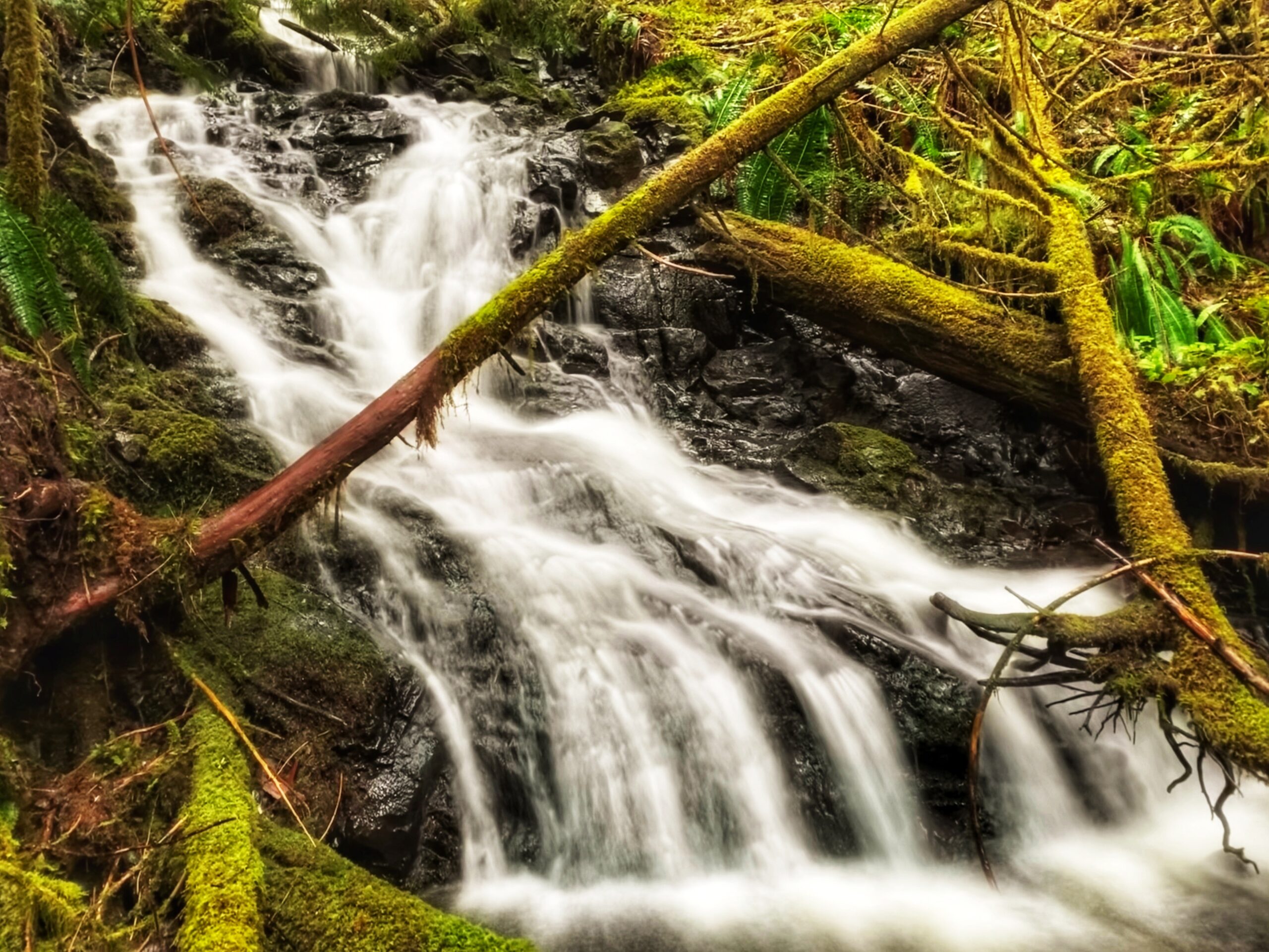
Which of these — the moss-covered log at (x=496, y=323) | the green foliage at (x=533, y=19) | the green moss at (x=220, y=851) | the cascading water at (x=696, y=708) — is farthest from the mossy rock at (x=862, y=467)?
the green foliage at (x=533, y=19)

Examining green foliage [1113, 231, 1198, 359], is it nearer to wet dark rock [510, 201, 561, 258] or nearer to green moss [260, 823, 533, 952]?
green moss [260, 823, 533, 952]

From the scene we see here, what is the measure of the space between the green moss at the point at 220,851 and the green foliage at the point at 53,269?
1458 millimetres

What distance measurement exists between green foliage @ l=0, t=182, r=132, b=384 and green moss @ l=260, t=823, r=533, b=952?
186 cm

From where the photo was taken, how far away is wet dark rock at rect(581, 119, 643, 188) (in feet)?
26.0

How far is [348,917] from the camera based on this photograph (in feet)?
7.20

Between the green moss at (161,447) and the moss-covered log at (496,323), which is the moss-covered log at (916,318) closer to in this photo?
the moss-covered log at (496,323)

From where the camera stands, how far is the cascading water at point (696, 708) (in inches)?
127

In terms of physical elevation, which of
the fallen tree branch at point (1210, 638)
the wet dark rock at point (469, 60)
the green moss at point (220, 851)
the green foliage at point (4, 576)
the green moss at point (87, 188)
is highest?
the wet dark rock at point (469, 60)

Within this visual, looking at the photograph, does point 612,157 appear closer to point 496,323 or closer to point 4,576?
point 496,323

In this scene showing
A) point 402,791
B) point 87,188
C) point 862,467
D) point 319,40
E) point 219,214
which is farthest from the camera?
point 319,40

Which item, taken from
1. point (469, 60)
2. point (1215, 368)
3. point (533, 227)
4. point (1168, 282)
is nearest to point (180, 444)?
point (533, 227)

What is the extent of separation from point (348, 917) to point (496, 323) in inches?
87.2

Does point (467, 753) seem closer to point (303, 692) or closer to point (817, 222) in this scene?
point (303, 692)

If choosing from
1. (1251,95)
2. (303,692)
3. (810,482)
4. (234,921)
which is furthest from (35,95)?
(1251,95)
